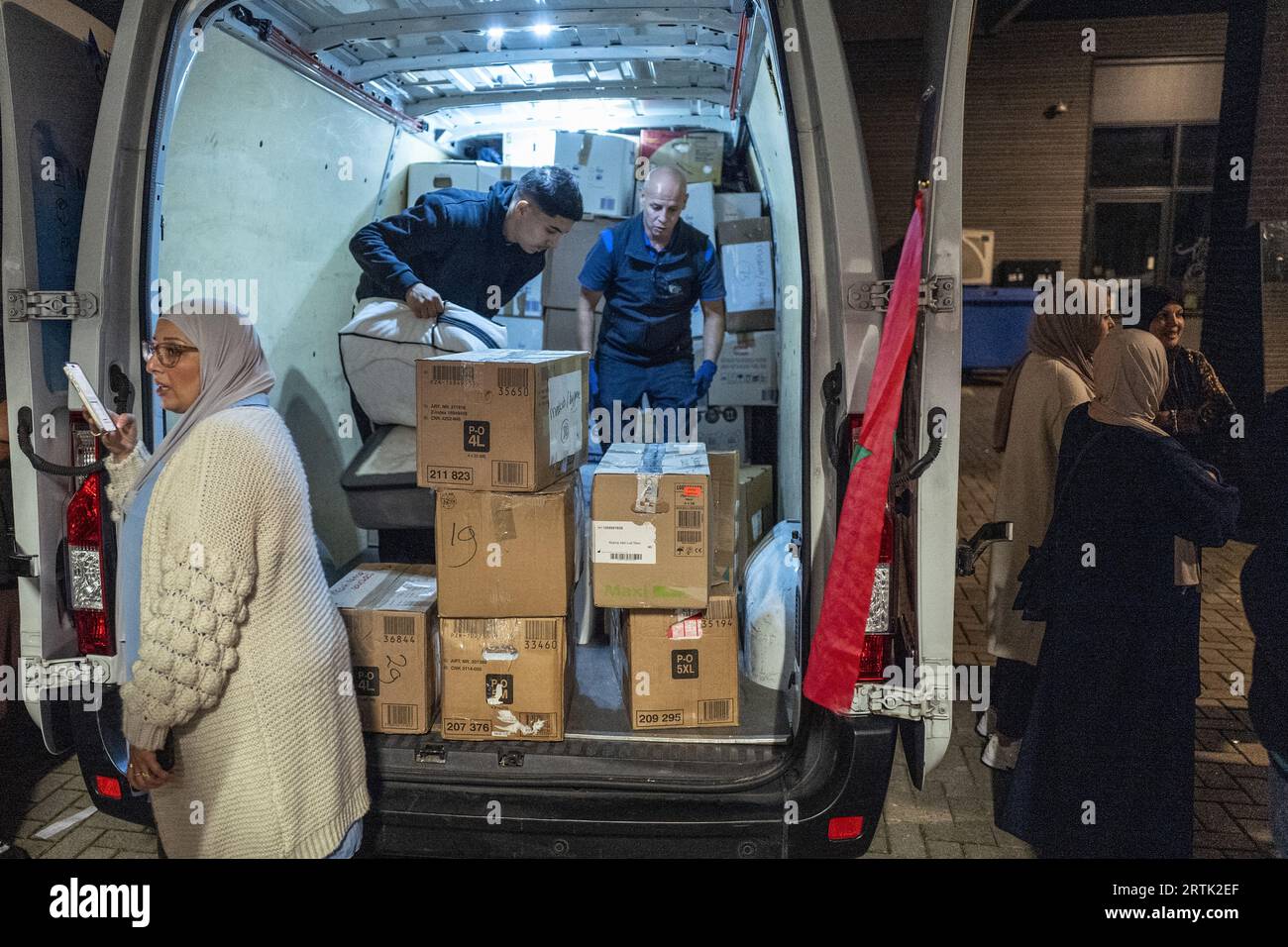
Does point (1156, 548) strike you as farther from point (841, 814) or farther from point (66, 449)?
point (66, 449)

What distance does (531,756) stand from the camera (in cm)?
250

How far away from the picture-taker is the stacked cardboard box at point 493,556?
2.62m

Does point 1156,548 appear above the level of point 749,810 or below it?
above

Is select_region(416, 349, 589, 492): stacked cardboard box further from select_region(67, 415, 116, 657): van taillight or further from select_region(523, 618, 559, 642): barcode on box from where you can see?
select_region(67, 415, 116, 657): van taillight

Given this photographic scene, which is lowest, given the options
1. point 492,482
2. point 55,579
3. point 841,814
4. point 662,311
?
point 841,814

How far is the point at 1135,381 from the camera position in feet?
8.71

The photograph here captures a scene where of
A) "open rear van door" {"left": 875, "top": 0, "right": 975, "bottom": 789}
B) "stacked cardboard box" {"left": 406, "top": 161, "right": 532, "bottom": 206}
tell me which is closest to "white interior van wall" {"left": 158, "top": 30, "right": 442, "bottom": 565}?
"stacked cardboard box" {"left": 406, "top": 161, "right": 532, "bottom": 206}

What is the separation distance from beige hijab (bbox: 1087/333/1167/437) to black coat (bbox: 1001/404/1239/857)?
55 millimetres

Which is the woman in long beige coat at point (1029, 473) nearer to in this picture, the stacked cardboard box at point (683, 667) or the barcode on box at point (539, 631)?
the stacked cardboard box at point (683, 667)

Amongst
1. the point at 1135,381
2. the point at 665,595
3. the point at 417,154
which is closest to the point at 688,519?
the point at 665,595

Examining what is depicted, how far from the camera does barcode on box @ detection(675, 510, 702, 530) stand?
8.56 feet

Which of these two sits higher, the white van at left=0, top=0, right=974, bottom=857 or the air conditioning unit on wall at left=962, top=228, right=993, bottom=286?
the air conditioning unit on wall at left=962, top=228, right=993, bottom=286

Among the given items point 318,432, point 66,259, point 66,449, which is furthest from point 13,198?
point 318,432

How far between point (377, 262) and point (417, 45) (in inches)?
34.8
